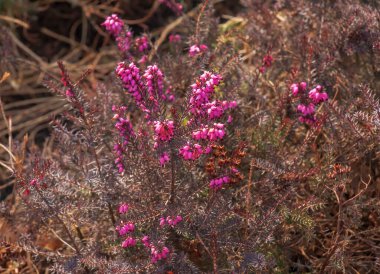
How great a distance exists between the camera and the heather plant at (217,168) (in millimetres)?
1952

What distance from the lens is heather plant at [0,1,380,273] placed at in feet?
6.40

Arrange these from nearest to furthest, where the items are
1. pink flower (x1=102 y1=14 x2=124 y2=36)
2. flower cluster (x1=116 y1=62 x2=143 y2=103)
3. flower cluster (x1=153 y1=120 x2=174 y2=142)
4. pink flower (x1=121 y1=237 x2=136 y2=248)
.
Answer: flower cluster (x1=153 y1=120 x2=174 y2=142) → flower cluster (x1=116 y1=62 x2=143 y2=103) → pink flower (x1=121 y1=237 x2=136 y2=248) → pink flower (x1=102 y1=14 x2=124 y2=36)

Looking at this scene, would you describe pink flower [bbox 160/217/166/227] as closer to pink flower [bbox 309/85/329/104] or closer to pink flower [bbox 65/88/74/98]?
pink flower [bbox 65/88/74/98]

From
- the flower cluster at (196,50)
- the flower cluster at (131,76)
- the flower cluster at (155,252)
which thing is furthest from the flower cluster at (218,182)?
the flower cluster at (196,50)

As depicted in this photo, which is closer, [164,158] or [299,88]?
[164,158]

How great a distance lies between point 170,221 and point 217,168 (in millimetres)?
232

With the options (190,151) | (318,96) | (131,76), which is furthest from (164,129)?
(318,96)

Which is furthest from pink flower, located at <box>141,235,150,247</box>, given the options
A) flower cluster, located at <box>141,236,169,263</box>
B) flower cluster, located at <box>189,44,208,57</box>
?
flower cluster, located at <box>189,44,208,57</box>

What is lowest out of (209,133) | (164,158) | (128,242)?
(128,242)

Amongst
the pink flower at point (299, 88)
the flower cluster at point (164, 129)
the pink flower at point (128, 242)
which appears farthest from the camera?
the pink flower at point (299, 88)

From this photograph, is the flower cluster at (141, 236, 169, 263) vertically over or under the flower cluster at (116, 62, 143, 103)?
under

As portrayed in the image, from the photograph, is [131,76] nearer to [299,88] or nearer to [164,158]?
[164,158]

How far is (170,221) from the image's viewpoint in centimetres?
194

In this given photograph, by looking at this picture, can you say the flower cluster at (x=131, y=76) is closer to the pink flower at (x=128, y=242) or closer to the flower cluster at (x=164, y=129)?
the flower cluster at (x=164, y=129)
